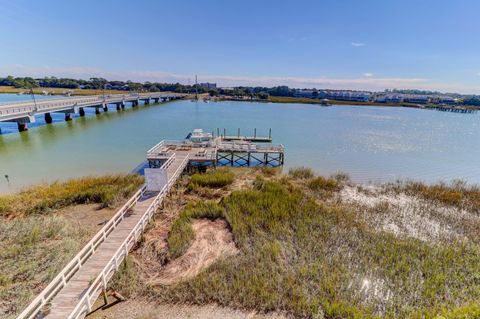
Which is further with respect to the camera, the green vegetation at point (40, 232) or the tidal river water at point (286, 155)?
the tidal river water at point (286, 155)

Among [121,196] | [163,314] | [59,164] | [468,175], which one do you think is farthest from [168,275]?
[468,175]

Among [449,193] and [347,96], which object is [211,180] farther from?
[347,96]

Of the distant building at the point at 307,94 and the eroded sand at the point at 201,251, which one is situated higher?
the distant building at the point at 307,94

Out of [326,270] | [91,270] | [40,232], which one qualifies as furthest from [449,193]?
[40,232]

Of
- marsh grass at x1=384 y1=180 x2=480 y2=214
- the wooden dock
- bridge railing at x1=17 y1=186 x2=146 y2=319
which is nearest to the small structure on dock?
the wooden dock

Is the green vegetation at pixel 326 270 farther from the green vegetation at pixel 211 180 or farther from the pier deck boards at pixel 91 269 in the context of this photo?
the green vegetation at pixel 211 180

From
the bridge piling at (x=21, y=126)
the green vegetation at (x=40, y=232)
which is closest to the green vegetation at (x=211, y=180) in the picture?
the green vegetation at (x=40, y=232)

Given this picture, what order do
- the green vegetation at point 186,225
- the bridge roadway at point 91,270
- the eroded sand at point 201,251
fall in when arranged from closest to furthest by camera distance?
1. the bridge roadway at point 91,270
2. the eroded sand at point 201,251
3. the green vegetation at point 186,225
